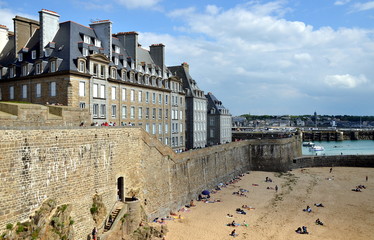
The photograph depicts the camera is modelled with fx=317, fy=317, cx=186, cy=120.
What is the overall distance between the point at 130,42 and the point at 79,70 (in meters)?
12.1

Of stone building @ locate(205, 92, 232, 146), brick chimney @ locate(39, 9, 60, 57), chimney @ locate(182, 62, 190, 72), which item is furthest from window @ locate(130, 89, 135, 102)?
stone building @ locate(205, 92, 232, 146)

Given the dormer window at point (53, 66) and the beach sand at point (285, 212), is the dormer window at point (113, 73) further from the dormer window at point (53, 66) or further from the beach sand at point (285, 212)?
the beach sand at point (285, 212)

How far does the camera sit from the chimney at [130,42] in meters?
39.0

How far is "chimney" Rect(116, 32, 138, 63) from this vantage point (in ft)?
128

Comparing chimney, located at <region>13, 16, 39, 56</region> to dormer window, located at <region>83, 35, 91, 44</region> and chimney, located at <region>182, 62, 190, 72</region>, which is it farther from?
chimney, located at <region>182, 62, 190, 72</region>

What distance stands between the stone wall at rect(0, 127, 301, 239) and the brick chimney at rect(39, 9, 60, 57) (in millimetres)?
14261

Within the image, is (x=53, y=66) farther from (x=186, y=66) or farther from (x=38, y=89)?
(x=186, y=66)

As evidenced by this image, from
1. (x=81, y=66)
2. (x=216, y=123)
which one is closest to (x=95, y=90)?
(x=81, y=66)

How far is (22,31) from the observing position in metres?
33.3

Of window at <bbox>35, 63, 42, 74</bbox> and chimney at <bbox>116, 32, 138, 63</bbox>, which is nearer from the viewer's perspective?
window at <bbox>35, 63, 42, 74</bbox>

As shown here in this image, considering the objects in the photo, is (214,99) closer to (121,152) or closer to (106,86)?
(106,86)

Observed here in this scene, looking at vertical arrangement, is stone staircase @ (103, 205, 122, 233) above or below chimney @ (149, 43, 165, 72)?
below

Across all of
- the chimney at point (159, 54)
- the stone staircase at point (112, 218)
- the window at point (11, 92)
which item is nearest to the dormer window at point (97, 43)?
the window at point (11, 92)

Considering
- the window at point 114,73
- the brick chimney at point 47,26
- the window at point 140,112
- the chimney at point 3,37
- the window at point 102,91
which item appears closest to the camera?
the brick chimney at point 47,26
